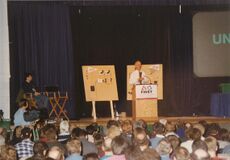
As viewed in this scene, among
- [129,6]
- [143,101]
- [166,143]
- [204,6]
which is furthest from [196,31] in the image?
[166,143]

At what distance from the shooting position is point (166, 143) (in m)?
4.40

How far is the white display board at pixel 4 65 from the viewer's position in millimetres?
11211

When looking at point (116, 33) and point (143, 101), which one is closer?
point (143, 101)

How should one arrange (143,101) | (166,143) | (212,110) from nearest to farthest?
(166,143), (143,101), (212,110)

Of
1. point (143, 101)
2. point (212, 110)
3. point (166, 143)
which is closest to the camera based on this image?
point (166, 143)

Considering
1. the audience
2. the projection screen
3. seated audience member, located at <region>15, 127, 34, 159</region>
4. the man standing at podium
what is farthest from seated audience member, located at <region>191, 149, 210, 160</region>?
the projection screen

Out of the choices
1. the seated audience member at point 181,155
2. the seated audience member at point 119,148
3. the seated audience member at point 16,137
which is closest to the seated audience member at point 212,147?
the seated audience member at point 181,155

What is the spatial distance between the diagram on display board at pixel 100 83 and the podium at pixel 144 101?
122 cm

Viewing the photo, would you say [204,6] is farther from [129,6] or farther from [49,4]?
[49,4]

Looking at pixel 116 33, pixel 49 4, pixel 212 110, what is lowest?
pixel 212 110

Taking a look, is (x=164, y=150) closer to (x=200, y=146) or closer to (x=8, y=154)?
(x=200, y=146)

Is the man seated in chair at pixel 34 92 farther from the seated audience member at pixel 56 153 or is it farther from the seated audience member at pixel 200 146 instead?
the seated audience member at pixel 200 146

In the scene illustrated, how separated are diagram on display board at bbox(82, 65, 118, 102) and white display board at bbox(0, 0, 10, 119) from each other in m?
2.07

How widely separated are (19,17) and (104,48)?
2.44m
